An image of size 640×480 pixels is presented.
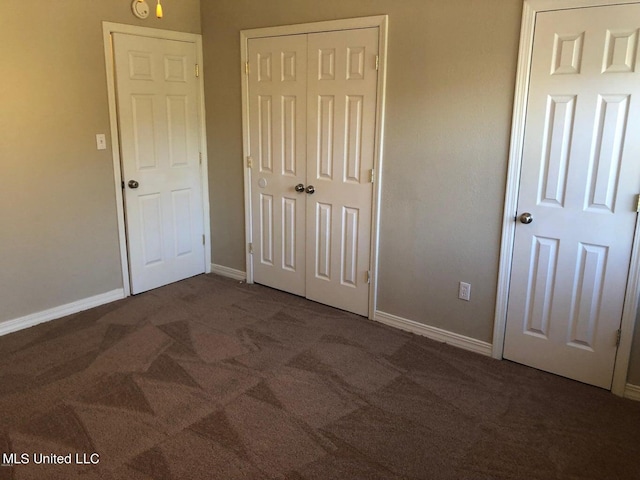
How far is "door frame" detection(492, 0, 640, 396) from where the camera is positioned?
2.71 m

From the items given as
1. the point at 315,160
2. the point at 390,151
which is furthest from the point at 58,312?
the point at 390,151

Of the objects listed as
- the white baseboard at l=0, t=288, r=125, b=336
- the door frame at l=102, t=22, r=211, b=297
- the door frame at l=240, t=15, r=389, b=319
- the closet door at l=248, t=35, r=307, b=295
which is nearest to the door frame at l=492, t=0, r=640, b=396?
the door frame at l=240, t=15, r=389, b=319

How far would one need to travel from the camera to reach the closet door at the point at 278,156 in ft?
12.8

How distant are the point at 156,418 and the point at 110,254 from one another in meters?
1.87

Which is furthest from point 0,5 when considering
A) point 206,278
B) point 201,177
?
point 206,278

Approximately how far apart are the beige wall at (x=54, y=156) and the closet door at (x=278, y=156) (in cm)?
100

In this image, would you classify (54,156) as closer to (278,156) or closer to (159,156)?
(159,156)

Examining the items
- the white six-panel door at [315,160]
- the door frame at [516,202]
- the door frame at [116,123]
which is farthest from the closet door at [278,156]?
the door frame at [516,202]

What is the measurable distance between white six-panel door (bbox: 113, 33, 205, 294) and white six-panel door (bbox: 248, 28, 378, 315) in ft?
1.99

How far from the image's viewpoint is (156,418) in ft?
8.55

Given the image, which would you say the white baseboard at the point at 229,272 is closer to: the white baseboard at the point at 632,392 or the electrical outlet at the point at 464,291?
the electrical outlet at the point at 464,291

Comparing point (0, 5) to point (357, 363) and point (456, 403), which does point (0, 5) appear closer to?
point (357, 363)

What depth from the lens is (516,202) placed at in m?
3.03

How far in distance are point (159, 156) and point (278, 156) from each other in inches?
40.2
